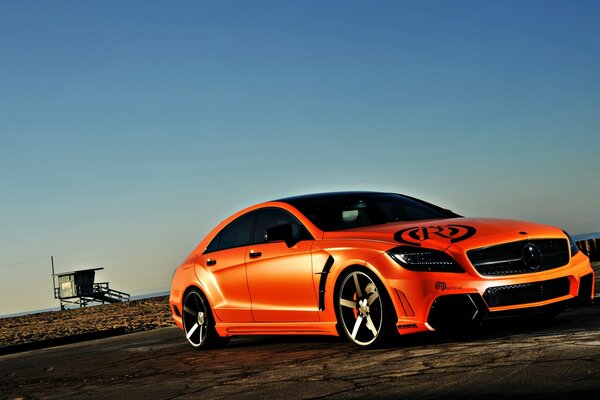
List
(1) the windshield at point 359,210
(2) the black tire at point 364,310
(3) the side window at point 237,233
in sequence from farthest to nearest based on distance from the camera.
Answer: (3) the side window at point 237,233 < (1) the windshield at point 359,210 < (2) the black tire at point 364,310

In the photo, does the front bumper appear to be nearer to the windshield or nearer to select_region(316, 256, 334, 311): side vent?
select_region(316, 256, 334, 311): side vent

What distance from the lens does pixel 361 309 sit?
26.7 feet

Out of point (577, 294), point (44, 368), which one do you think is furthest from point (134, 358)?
point (577, 294)

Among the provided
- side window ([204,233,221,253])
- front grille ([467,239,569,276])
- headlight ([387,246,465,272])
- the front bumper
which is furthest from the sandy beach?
front grille ([467,239,569,276])

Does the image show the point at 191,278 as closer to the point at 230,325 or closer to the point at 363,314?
the point at 230,325

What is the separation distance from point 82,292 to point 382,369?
74011 mm

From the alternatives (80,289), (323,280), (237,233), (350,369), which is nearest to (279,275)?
(323,280)

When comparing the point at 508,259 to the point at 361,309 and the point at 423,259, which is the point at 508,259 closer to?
the point at 423,259

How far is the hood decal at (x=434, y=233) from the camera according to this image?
312 inches

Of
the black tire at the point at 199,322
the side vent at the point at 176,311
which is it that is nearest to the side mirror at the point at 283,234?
the black tire at the point at 199,322

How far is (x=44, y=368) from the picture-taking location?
34.3 feet

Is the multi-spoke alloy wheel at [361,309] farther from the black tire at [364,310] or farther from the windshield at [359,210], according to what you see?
the windshield at [359,210]

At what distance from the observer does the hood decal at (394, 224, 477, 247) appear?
26.0 feet

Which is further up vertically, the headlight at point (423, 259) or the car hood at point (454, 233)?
the car hood at point (454, 233)
